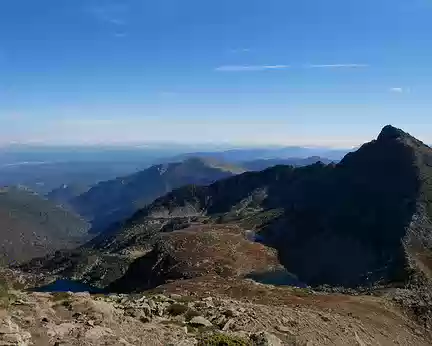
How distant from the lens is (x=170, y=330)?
2927 cm

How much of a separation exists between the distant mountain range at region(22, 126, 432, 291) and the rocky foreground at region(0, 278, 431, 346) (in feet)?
106

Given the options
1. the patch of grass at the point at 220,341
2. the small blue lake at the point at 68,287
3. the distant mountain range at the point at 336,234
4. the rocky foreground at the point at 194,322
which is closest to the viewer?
the rocky foreground at the point at 194,322

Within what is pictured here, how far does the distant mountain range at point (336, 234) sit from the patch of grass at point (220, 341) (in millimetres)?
54181

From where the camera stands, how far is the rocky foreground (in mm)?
25922

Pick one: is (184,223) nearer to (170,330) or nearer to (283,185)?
(283,185)

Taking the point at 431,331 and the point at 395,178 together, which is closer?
the point at 431,331

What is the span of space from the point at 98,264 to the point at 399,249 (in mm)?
90437

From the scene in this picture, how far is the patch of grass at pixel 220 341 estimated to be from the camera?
27094 millimetres

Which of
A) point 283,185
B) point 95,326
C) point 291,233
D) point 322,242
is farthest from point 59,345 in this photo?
point 283,185

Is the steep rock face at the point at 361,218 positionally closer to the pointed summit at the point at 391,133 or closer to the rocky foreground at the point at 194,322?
the pointed summit at the point at 391,133

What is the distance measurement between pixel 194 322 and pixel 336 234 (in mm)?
96387

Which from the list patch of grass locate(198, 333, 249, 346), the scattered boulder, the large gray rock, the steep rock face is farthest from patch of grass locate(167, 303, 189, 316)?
the steep rock face

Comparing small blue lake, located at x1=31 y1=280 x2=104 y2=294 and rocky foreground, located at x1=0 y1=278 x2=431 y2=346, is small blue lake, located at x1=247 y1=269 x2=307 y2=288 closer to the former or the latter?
rocky foreground, located at x1=0 y1=278 x2=431 y2=346

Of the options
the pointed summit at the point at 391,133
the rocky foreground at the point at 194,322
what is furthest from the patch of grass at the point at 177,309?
the pointed summit at the point at 391,133
